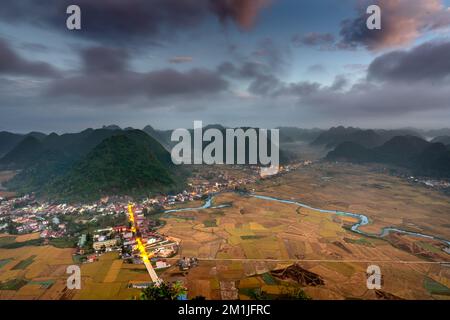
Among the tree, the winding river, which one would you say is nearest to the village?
the winding river

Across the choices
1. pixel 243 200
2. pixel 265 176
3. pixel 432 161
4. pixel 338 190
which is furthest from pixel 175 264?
pixel 432 161

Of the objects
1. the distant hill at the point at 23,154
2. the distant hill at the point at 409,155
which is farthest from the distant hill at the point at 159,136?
the distant hill at the point at 409,155

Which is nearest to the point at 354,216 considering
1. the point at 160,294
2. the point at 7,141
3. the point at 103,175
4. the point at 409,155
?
the point at 160,294

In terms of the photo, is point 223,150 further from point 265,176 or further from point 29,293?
point 29,293

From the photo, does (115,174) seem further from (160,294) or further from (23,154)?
(23,154)

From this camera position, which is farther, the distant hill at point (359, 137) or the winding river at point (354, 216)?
the distant hill at point (359, 137)

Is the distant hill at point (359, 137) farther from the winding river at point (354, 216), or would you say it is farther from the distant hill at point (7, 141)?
the distant hill at point (7, 141)
